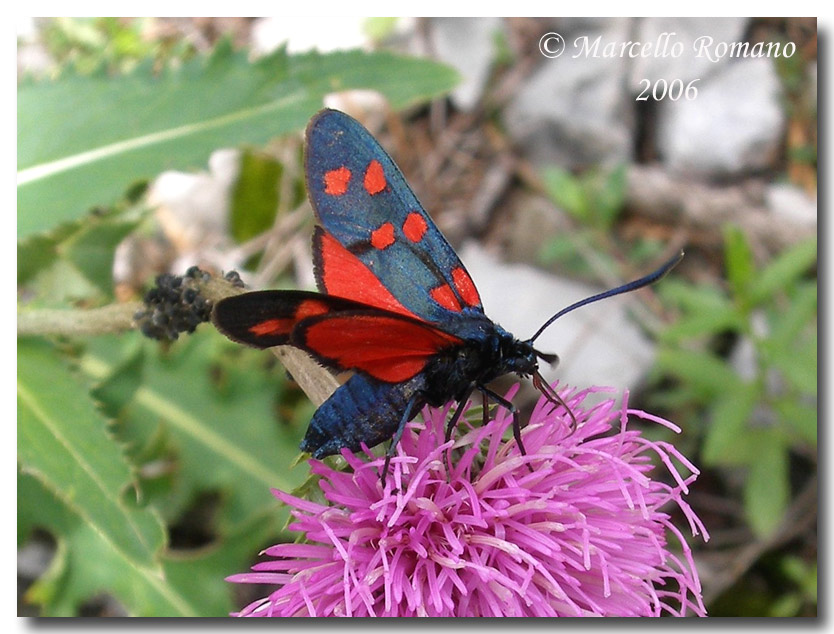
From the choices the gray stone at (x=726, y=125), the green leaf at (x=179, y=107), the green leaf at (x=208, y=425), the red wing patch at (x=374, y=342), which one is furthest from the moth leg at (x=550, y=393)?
the gray stone at (x=726, y=125)

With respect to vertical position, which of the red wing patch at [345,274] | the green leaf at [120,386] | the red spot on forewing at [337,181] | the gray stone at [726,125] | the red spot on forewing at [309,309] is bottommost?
the green leaf at [120,386]

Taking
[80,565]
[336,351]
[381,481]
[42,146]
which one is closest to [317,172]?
[336,351]

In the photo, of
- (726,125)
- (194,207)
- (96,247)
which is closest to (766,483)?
(726,125)

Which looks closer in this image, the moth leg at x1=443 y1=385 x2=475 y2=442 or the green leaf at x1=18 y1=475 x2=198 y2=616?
the moth leg at x1=443 y1=385 x2=475 y2=442

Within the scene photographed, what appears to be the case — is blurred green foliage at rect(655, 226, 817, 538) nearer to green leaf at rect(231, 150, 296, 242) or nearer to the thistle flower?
the thistle flower

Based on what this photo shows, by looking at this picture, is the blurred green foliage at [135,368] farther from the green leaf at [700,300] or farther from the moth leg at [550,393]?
the green leaf at [700,300]

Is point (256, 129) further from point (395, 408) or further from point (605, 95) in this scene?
point (605, 95)

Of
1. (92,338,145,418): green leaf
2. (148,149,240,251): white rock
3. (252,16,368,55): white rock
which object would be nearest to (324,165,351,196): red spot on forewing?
(92,338,145,418): green leaf
